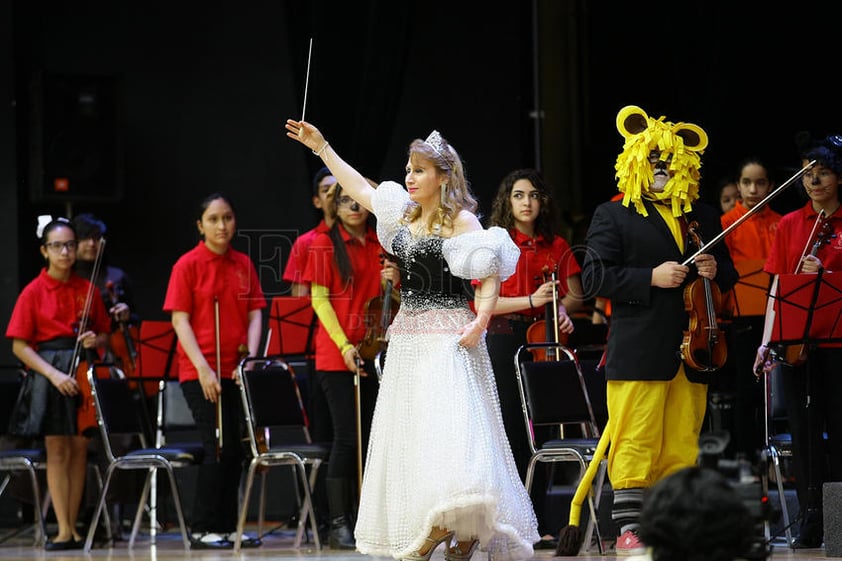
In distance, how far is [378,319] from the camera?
6477 mm

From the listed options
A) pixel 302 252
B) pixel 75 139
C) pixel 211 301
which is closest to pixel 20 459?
pixel 211 301

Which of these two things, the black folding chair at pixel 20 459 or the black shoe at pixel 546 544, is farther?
the black folding chair at pixel 20 459

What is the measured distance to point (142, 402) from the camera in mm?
7781

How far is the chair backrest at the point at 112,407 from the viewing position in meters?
6.92

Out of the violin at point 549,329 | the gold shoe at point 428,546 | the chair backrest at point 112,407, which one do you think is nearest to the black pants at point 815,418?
the violin at point 549,329

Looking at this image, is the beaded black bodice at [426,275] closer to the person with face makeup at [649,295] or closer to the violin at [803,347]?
the person with face makeup at [649,295]

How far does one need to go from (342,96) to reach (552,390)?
116 inches

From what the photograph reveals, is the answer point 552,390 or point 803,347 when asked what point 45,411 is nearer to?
point 552,390

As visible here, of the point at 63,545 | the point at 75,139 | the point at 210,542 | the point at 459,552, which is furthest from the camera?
the point at 75,139

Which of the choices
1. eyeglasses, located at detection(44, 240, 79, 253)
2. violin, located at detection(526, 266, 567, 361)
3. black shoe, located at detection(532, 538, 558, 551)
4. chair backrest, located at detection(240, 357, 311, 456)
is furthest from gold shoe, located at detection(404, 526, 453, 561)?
eyeglasses, located at detection(44, 240, 79, 253)

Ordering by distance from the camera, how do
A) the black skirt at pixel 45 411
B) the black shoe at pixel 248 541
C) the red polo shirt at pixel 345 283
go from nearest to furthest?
the red polo shirt at pixel 345 283
the black shoe at pixel 248 541
the black skirt at pixel 45 411

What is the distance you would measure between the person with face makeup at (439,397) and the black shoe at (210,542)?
226cm

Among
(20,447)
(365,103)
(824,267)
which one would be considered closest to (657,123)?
(824,267)

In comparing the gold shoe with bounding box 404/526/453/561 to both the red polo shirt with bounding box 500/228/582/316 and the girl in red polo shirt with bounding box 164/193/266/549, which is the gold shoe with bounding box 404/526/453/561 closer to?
the red polo shirt with bounding box 500/228/582/316
